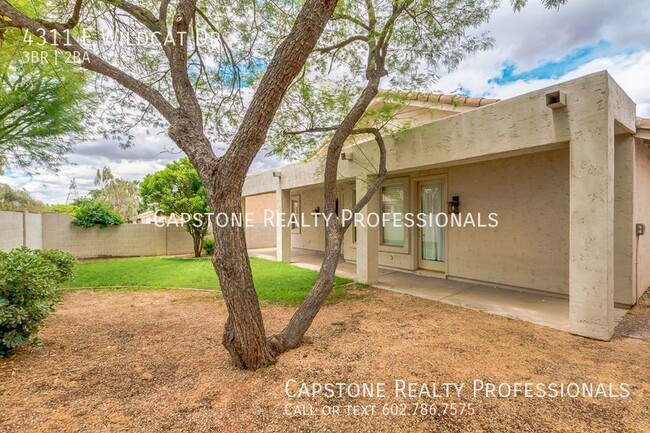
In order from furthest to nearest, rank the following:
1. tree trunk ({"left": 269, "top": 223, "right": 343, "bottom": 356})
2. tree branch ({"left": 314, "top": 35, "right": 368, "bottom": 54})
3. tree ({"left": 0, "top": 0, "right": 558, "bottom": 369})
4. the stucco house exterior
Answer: tree branch ({"left": 314, "top": 35, "right": 368, "bottom": 54}), the stucco house exterior, tree trunk ({"left": 269, "top": 223, "right": 343, "bottom": 356}), tree ({"left": 0, "top": 0, "right": 558, "bottom": 369})

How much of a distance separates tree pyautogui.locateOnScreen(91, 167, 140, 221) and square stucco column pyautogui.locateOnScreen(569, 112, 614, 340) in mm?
36585

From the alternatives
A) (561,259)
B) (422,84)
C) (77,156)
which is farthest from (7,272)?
(561,259)

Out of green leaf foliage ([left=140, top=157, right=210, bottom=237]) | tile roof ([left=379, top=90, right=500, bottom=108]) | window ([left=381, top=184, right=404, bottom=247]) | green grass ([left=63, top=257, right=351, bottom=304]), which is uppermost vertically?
tile roof ([left=379, top=90, right=500, bottom=108])

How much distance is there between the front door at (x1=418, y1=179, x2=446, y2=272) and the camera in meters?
8.71

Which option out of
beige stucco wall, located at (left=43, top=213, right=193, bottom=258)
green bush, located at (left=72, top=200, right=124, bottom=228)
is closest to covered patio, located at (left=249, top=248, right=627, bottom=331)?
beige stucco wall, located at (left=43, top=213, right=193, bottom=258)

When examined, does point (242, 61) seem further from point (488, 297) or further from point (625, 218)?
point (625, 218)

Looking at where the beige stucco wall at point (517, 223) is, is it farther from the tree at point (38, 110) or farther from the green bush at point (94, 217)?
the green bush at point (94, 217)

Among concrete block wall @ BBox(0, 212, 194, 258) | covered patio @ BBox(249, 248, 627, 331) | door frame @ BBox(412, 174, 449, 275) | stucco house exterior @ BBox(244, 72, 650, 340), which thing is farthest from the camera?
concrete block wall @ BBox(0, 212, 194, 258)

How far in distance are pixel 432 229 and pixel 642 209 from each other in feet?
14.3

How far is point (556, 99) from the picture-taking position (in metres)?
4.35

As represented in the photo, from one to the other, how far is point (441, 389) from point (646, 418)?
1675 mm

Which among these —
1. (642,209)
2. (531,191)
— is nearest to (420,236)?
(531,191)

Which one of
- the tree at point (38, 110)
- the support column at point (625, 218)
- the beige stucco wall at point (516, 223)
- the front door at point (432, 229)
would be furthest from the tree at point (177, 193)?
the support column at point (625, 218)

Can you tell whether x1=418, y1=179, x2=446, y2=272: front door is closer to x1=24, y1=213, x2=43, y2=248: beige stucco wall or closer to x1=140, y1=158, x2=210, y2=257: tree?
x1=140, y1=158, x2=210, y2=257: tree
